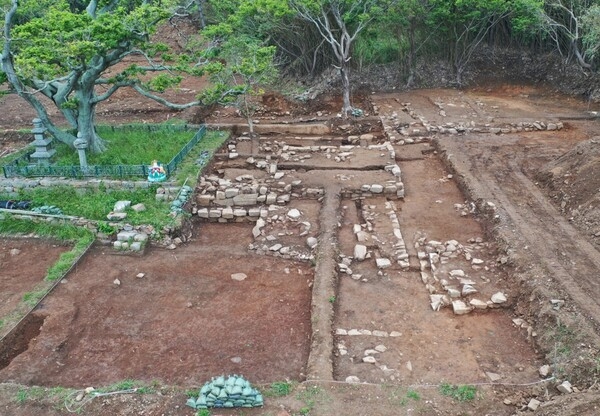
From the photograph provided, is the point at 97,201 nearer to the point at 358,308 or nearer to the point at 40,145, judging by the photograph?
the point at 40,145

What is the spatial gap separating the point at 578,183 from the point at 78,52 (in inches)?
553

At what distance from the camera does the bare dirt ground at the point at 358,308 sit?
8.40m

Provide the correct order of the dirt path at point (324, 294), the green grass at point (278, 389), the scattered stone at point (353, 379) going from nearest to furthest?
the green grass at point (278, 389) < the scattered stone at point (353, 379) < the dirt path at point (324, 294)

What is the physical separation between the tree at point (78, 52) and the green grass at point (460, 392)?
38.1ft

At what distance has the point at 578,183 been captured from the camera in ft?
46.9

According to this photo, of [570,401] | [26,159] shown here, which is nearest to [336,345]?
[570,401]

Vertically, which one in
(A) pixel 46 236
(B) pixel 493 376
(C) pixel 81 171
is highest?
(C) pixel 81 171

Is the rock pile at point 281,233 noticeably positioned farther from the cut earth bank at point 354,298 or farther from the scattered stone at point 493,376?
the scattered stone at point 493,376

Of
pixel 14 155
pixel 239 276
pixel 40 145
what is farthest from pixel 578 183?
pixel 14 155

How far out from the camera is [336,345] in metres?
9.77

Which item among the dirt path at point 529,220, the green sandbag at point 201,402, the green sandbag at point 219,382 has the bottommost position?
the green sandbag at point 201,402

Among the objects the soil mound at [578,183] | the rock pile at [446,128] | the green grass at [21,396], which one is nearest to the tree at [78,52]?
the rock pile at [446,128]

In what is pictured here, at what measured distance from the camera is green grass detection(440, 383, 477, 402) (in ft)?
26.7

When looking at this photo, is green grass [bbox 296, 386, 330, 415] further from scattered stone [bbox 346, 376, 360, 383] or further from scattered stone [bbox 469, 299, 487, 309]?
scattered stone [bbox 469, 299, 487, 309]
